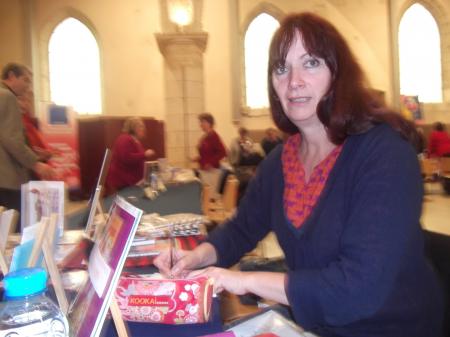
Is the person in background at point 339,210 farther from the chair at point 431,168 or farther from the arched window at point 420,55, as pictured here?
the arched window at point 420,55

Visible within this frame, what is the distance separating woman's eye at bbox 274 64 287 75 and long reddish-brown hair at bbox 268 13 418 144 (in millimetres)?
28

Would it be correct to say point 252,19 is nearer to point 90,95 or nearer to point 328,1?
point 328,1

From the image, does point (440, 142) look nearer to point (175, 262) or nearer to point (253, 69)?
point (253, 69)

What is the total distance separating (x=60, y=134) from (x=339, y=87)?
15.2 feet

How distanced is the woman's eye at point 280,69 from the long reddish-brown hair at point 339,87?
0.03 metres

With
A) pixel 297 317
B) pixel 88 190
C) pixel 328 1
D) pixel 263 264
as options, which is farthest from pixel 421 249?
pixel 328 1

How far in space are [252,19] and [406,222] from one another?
1151cm

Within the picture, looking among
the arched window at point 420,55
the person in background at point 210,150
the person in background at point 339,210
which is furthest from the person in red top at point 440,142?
the person in background at point 339,210

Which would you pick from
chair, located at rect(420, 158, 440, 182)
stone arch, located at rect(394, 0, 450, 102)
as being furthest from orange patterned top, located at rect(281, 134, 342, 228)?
stone arch, located at rect(394, 0, 450, 102)

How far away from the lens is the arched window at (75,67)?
11047mm

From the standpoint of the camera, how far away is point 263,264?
1.82 m

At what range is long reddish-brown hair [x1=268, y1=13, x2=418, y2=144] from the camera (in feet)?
3.81

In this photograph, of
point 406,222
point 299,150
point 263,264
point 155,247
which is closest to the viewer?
point 406,222

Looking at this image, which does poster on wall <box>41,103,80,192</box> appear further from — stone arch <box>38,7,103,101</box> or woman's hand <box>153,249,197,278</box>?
stone arch <box>38,7,103,101</box>
